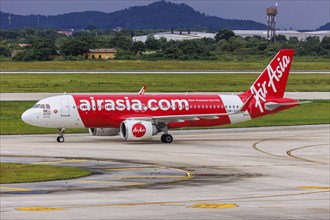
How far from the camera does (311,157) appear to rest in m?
54.1

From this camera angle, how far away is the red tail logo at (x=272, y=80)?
6744 cm

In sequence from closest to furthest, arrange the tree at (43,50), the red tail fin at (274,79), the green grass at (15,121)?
the red tail fin at (274,79) < the green grass at (15,121) < the tree at (43,50)

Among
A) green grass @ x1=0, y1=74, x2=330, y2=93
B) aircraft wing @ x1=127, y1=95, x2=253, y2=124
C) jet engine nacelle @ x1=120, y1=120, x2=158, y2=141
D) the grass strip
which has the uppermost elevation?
aircraft wing @ x1=127, y1=95, x2=253, y2=124

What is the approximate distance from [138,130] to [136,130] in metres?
0.15

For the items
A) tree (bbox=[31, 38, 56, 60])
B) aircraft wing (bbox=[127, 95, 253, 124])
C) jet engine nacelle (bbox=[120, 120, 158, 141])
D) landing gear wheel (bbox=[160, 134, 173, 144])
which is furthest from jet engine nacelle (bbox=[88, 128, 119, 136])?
tree (bbox=[31, 38, 56, 60])

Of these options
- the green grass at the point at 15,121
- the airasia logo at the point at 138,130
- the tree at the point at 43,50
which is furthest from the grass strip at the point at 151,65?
the airasia logo at the point at 138,130

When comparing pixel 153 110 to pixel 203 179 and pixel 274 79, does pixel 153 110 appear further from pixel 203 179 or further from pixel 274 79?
pixel 203 179

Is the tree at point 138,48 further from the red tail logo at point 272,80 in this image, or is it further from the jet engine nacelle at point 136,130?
the jet engine nacelle at point 136,130

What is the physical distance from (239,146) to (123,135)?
7813 mm

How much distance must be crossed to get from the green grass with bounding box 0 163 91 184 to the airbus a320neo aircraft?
13.8 metres

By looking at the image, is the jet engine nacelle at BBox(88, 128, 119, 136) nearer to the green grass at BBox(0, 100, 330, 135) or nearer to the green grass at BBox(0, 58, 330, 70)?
the green grass at BBox(0, 100, 330, 135)

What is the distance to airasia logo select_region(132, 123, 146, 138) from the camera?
6038 cm

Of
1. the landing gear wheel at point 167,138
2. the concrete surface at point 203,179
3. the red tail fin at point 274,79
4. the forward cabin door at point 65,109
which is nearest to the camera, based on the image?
the concrete surface at point 203,179

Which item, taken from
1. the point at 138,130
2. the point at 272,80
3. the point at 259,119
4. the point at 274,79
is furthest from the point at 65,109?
the point at 259,119
